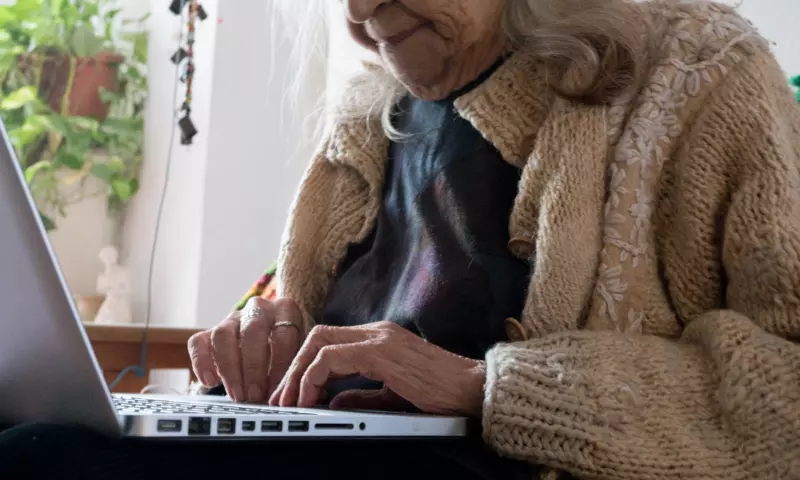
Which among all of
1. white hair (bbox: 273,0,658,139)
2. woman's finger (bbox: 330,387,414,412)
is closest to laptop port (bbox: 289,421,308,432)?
woman's finger (bbox: 330,387,414,412)

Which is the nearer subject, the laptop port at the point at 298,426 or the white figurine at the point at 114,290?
the laptop port at the point at 298,426

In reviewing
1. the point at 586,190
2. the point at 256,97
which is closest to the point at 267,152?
the point at 256,97

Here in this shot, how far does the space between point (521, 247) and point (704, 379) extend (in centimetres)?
25

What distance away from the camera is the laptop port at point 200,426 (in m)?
0.52

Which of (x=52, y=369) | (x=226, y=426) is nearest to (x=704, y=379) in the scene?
(x=226, y=426)

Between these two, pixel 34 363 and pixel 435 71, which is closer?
pixel 34 363

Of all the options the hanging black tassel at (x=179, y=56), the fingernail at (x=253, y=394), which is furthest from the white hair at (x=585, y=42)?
the hanging black tassel at (x=179, y=56)

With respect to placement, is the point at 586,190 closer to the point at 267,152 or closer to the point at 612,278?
the point at 612,278

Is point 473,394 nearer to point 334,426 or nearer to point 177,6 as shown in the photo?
point 334,426

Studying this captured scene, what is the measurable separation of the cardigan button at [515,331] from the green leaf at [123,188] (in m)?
1.79

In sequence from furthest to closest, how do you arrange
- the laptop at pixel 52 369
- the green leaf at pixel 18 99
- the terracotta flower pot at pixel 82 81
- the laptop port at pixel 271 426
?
the terracotta flower pot at pixel 82 81 < the green leaf at pixel 18 99 < the laptop port at pixel 271 426 < the laptop at pixel 52 369

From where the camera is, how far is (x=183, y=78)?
2.20 m

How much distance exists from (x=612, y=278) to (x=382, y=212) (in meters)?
0.34

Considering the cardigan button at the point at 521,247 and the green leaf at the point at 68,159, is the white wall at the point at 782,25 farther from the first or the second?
the green leaf at the point at 68,159
